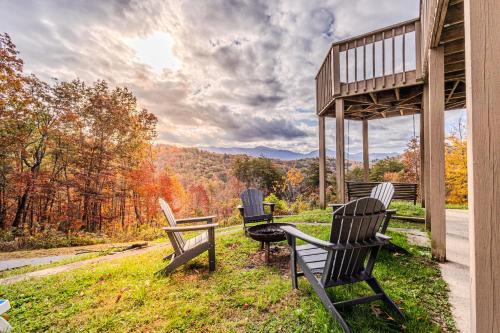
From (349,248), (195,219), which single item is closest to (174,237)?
(195,219)

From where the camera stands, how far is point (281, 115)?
2066cm

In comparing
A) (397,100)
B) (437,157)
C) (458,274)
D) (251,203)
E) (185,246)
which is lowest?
(458,274)

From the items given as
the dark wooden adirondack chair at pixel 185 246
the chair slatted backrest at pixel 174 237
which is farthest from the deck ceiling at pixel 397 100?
the chair slatted backrest at pixel 174 237

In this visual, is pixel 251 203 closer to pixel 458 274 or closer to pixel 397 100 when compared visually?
pixel 458 274

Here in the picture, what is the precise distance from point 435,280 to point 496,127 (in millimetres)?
2450

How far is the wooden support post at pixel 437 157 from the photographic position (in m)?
3.28

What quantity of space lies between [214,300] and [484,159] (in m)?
2.65

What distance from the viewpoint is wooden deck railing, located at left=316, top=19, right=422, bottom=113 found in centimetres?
559

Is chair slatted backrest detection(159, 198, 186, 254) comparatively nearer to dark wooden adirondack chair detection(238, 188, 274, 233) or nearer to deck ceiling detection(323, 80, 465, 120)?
dark wooden adirondack chair detection(238, 188, 274, 233)

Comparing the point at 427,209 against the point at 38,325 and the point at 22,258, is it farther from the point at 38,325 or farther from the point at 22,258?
the point at 22,258

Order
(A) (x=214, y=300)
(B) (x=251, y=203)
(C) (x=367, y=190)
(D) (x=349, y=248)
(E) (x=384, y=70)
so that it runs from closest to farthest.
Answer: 1. (D) (x=349, y=248)
2. (A) (x=214, y=300)
3. (B) (x=251, y=203)
4. (E) (x=384, y=70)
5. (C) (x=367, y=190)

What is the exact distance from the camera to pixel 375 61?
6.04 metres

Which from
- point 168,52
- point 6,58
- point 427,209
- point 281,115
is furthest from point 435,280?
point 281,115

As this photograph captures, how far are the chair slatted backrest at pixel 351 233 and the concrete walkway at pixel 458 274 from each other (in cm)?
97
